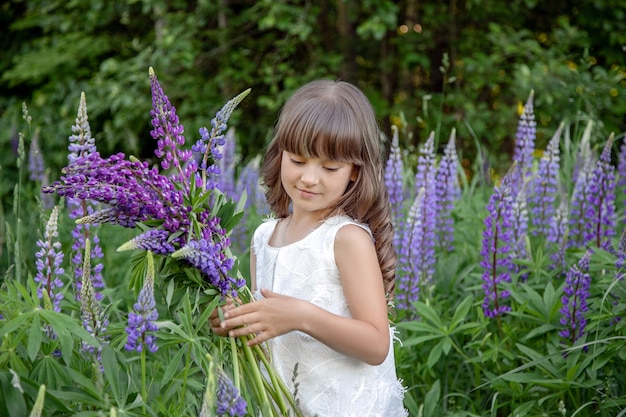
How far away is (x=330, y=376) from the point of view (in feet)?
7.13

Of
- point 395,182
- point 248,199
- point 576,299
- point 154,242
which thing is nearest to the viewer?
point 154,242

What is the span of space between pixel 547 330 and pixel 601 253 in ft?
1.23

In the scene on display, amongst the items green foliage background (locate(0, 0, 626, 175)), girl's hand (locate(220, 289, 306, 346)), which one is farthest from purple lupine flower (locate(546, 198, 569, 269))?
green foliage background (locate(0, 0, 626, 175))

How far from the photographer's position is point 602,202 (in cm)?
340

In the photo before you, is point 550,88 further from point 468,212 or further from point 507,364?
point 507,364

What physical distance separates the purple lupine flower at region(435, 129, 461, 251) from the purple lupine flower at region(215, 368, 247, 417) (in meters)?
2.30

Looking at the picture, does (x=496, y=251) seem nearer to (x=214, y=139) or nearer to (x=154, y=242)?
(x=214, y=139)

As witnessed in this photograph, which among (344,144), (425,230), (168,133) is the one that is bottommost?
(425,230)

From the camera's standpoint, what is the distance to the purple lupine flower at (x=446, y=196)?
3728 mm

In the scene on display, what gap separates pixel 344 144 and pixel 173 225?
57 centimetres

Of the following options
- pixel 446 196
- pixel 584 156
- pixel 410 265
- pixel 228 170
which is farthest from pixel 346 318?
pixel 228 170

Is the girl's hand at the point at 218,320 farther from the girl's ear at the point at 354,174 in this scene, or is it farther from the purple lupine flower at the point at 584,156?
the purple lupine flower at the point at 584,156

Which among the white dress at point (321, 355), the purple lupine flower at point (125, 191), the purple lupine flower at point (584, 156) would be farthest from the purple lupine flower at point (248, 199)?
the purple lupine flower at point (125, 191)

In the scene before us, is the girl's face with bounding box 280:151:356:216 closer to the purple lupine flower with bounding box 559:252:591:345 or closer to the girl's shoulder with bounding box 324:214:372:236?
the girl's shoulder with bounding box 324:214:372:236
